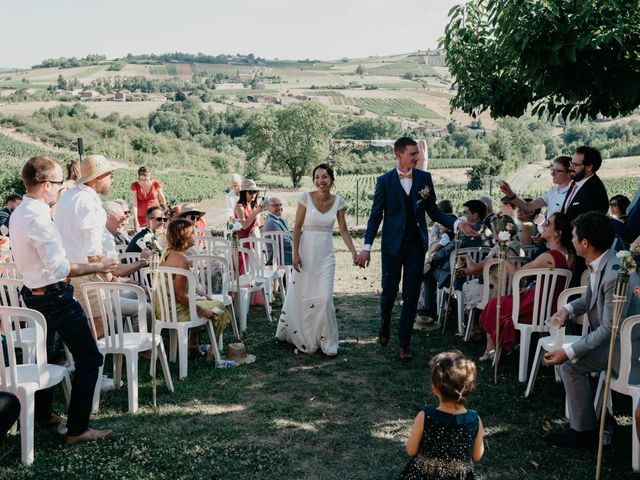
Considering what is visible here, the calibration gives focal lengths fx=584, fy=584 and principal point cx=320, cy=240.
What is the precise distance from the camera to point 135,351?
193 inches

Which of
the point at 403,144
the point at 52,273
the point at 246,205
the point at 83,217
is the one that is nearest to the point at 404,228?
the point at 403,144

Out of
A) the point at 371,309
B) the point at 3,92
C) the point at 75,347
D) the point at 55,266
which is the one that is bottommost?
the point at 371,309

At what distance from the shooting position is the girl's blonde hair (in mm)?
2838

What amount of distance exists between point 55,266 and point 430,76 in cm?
13413

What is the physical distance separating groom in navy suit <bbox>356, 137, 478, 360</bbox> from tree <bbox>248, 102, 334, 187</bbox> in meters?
46.4

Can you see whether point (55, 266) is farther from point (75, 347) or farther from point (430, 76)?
point (430, 76)

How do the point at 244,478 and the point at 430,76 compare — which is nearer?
the point at 244,478

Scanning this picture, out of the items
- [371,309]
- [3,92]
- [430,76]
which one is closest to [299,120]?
[371,309]

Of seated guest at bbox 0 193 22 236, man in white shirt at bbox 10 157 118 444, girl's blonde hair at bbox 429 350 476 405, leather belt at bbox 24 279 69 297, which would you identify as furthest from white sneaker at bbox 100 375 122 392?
seated guest at bbox 0 193 22 236

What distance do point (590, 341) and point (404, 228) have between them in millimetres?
2407

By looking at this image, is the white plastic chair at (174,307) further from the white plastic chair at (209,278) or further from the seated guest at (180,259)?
the white plastic chair at (209,278)

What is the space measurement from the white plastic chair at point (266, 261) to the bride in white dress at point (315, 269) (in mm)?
1491

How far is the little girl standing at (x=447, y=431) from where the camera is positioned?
2.86 metres

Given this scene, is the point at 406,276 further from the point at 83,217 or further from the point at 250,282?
the point at 83,217
